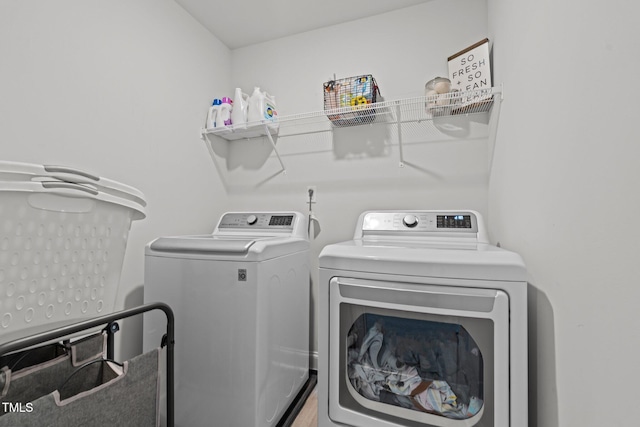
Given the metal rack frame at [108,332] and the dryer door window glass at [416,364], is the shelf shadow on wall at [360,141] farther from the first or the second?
the metal rack frame at [108,332]

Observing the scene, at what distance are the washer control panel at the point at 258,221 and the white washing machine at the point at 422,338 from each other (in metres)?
Result: 0.89

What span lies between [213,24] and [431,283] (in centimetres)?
241

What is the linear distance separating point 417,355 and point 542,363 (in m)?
0.38

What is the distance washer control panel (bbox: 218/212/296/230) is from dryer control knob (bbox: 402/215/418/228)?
726mm

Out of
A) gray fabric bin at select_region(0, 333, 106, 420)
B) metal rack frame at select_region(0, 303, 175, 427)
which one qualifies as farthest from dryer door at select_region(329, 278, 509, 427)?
gray fabric bin at select_region(0, 333, 106, 420)

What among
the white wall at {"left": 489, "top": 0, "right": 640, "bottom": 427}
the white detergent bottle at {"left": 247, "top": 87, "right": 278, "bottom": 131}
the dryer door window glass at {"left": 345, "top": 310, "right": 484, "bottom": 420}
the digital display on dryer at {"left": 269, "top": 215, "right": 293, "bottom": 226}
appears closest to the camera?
the white wall at {"left": 489, "top": 0, "right": 640, "bottom": 427}

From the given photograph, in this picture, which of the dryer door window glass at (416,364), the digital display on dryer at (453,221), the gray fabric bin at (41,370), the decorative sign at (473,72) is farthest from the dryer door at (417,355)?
the decorative sign at (473,72)

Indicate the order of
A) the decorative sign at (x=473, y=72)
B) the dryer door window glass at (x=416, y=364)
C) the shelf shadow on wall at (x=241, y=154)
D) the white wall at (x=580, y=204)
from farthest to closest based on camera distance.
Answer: the shelf shadow on wall at (x=241, y=154), the decorative sign at (x=473, y=72), the dryer door window glass at (x=416, y=364), the white wall at (x=580, y=204)

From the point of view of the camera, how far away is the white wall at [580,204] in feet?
1.74

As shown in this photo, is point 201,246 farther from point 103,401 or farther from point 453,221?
point 453,221

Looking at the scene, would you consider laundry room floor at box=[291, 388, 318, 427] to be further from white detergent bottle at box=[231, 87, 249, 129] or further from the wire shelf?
white detergent bottle at box=[231, 87, 249, 129]

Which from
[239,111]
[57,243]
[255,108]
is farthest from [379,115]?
[57,243]

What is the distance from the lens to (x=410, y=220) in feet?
5.56

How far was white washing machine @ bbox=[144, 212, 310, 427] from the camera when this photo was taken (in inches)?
52.4
